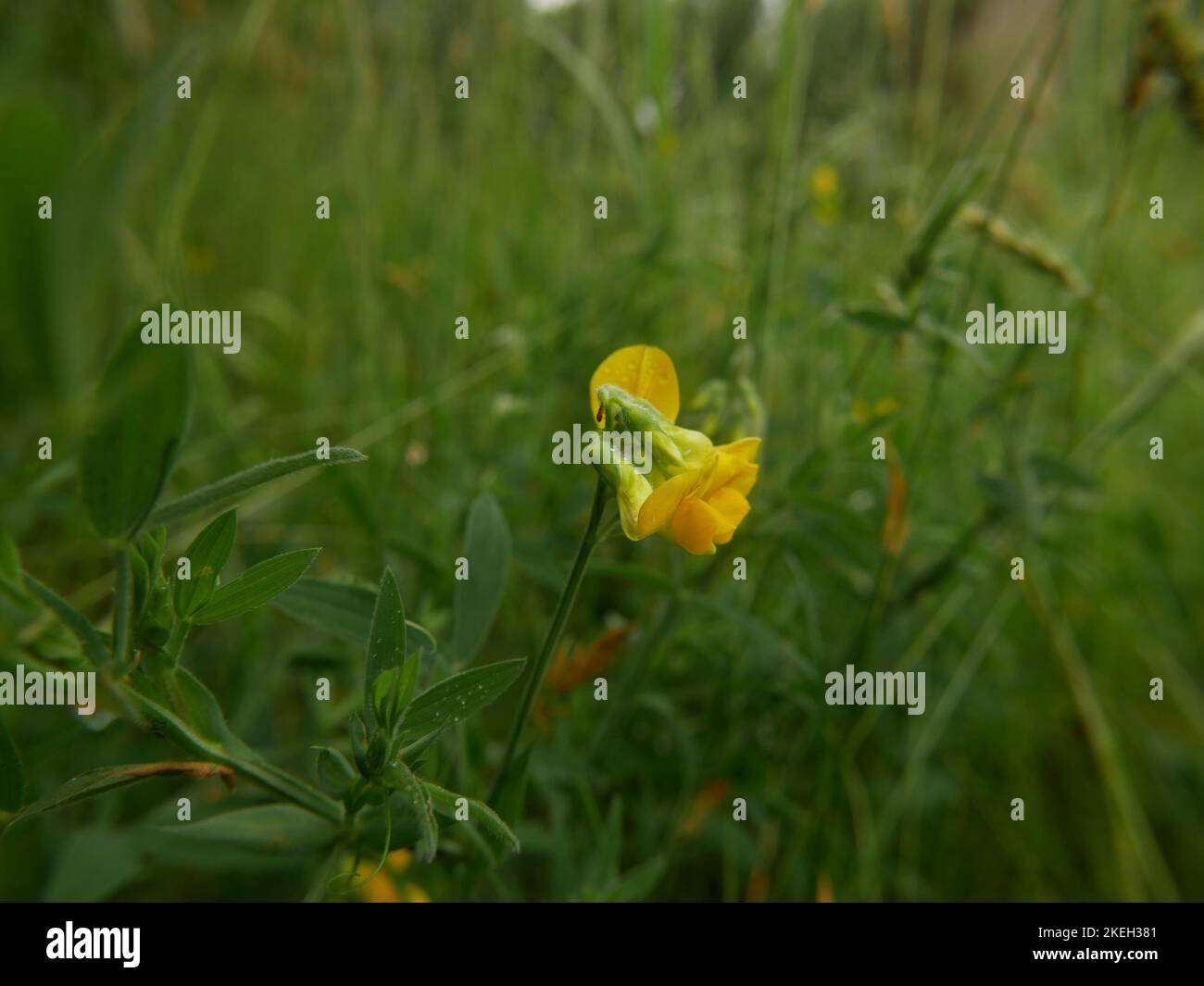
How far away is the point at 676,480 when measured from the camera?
0.43 meters

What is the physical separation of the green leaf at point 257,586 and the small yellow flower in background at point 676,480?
0.16m

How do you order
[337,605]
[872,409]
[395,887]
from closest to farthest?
[337,605], [395,887], [872,409]

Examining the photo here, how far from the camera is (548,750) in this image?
0.82 meters

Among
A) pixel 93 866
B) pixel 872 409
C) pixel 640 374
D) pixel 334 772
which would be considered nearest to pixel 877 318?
pixel 872 409

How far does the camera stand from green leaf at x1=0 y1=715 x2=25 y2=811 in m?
0.44

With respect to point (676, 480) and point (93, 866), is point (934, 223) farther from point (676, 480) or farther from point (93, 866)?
point (93, 866)

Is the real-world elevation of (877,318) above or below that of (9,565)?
above

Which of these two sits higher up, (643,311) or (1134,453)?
(643,311)

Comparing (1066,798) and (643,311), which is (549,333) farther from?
(1066,798)

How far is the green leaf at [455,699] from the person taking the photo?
0.46m

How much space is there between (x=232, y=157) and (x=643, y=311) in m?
1.84

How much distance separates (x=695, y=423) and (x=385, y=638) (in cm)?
39

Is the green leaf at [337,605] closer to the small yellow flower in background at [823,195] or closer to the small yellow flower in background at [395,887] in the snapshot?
the small yellow flower in background at [395,887]

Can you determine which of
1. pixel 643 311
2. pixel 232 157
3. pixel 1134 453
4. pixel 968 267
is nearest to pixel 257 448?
pixel 643 311
